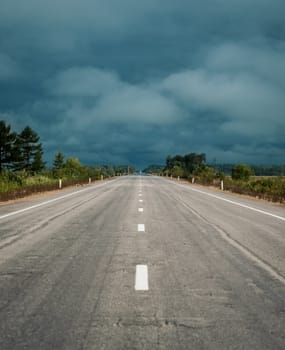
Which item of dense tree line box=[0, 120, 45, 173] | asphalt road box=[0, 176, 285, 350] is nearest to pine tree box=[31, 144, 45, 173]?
dense tree line box=[0, 120, 45, 173]

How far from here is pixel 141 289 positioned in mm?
6195

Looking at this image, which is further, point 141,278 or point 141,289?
point 141,278

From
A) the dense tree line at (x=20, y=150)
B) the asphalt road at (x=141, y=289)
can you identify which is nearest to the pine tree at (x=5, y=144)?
the dense tree line at (x=20, y=150)

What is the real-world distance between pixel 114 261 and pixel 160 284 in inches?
69.3

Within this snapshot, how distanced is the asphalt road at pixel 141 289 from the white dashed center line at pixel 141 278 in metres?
0.01

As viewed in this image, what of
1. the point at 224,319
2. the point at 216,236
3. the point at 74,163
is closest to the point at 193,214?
the point at 216,236

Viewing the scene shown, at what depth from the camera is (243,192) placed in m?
37.7

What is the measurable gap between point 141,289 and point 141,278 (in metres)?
0.64

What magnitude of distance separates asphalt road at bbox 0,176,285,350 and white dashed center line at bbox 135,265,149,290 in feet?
0.04

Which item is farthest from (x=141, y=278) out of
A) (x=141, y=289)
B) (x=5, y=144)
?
(x=5, y=144)

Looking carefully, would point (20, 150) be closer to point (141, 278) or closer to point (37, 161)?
point (37, 161)

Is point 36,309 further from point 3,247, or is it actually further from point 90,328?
point 3,247

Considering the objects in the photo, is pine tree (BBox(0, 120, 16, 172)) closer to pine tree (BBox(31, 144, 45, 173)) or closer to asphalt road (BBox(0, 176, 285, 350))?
pine tree (BBox(31, 144, 45, 173))

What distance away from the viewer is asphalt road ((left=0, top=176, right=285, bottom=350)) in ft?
14.6
